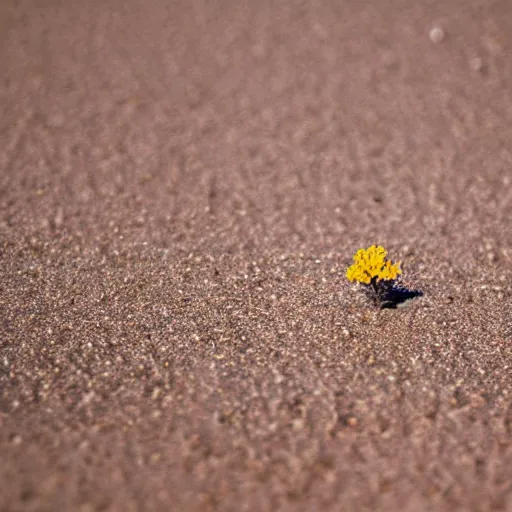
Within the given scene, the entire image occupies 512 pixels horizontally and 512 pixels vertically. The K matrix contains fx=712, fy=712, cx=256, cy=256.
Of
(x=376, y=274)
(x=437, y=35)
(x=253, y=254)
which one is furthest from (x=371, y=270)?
(x=437, y=35)

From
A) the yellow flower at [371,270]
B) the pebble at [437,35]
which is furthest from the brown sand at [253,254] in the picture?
the yellow flower at [371,270]

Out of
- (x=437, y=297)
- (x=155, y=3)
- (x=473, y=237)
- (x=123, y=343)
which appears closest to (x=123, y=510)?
(x=123, y=343)

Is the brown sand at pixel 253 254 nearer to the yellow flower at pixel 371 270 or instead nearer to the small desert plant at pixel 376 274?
the small desert plant at pixel 376 274

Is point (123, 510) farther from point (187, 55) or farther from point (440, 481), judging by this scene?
point (187, 55)

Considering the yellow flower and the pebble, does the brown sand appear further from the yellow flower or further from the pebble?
the yellow flower

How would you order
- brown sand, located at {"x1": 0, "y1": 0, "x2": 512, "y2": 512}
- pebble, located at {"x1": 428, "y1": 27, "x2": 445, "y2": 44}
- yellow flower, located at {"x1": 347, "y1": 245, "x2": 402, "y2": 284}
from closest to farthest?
1. brown sand, located at {"x1": 0, "y1": 0, "x2": 512, "y2": 512}
2. yellow flower, located at {"x1": 347, "y1": 245, "x2": 402, "y2": 284}
3. pebble, located at {"x1": 428, "y1": 27, "x2": 445, "y2": 44}

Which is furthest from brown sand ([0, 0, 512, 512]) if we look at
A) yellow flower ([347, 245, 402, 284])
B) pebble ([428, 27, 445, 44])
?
yellow flower ([347, 245, 402, 284])
